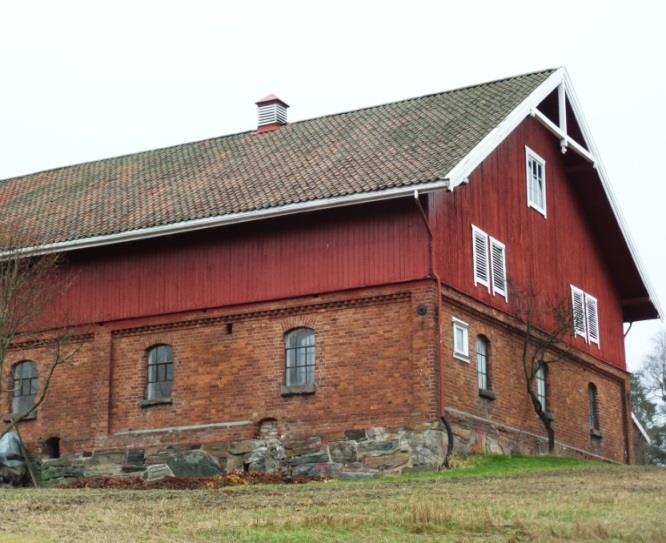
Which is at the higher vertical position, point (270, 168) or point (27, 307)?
point (270, 168)

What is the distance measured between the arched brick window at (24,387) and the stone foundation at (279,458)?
5.90 feet

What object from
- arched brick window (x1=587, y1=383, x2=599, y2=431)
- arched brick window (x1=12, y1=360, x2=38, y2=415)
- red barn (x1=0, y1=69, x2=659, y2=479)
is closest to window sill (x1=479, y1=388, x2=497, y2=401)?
red barn (x1=0, y1=69, x2=659, y2=479)

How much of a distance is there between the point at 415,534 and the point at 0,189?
1008 inches

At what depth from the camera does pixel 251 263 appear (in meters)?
32.6

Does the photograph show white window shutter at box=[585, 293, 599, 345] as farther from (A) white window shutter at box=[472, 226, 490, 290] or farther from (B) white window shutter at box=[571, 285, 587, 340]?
(A) white window shutter at box=[472, 226, 490, 290]

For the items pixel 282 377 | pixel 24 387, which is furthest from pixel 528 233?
pixel 24 387

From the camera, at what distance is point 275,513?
66.5ft

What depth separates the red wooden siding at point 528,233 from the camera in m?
31.9

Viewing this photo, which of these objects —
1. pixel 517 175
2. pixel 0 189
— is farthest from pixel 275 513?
pixel 0 189

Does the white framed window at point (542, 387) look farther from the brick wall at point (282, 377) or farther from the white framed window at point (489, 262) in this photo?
Result: the white framed window at point (489, 262)

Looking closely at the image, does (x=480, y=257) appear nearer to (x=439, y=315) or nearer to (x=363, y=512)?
(x=439, y=315)

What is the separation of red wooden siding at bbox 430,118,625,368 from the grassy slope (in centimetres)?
744

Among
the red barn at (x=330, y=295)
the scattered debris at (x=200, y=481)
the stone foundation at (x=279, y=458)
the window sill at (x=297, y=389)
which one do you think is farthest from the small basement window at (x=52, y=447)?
the window sill at (x=297, y=389)

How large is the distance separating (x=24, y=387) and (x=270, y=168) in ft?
26.6
